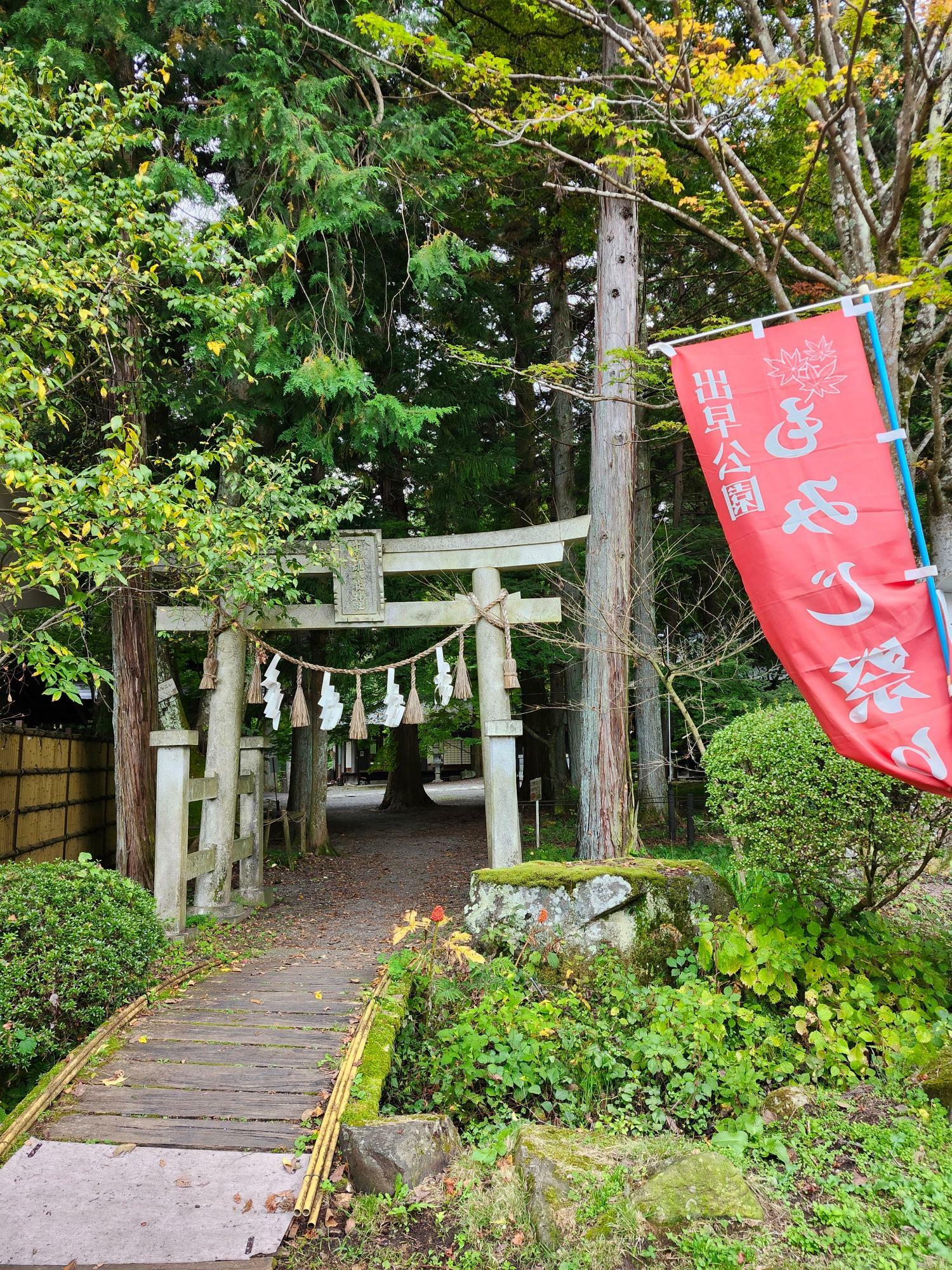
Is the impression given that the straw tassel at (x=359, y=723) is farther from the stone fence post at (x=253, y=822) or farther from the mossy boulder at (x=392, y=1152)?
the mossy boulder at (x=392, y=1152)

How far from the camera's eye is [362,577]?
8.06 m

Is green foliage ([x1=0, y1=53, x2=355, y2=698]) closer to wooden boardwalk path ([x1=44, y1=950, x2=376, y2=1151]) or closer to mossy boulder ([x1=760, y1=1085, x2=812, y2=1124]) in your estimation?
wooden boardwalk path ([x1=44, y1=950, x2=376, y2=1151])

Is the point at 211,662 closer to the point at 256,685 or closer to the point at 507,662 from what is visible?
the point at 256,685

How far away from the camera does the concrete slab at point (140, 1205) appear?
3033mm

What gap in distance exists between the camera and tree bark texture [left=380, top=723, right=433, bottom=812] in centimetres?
1800

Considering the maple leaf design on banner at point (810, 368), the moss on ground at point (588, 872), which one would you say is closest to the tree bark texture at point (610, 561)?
the moss on ground at point (588, 872)

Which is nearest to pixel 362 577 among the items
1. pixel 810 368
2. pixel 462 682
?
pixel 462 682

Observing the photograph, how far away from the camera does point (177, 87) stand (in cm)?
848

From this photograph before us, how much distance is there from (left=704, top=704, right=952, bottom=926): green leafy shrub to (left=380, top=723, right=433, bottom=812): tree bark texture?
13011 millimetres

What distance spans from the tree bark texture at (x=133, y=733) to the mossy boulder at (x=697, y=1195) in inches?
243

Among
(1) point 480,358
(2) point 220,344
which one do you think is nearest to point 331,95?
(1) point 480,358

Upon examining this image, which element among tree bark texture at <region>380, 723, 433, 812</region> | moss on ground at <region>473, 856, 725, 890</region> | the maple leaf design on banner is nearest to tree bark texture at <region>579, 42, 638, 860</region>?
moss on ground at <region>473, 856, 725, 890</region>

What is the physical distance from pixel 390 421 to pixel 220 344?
113 inches

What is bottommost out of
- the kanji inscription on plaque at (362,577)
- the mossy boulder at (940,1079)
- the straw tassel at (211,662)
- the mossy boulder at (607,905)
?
the mossy boulder at (940,1079)
